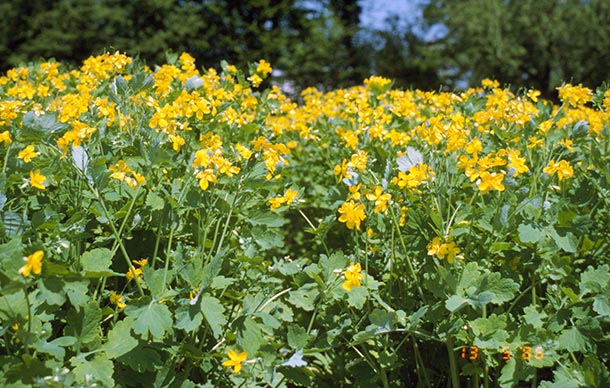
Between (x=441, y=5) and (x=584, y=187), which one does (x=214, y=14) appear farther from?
(x=584, y=187)

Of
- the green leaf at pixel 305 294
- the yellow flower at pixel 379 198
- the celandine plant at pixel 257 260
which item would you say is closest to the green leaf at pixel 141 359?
the celandine plant at pixel 257 260

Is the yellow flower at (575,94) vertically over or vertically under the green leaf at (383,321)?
over

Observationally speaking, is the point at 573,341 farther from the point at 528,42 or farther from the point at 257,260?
the point at 528,42

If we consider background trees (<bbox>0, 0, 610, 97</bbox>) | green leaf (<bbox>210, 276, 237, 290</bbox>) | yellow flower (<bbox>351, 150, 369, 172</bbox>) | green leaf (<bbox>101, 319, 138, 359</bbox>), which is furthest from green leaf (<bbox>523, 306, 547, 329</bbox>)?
background trees (<bbox>0, 0, 610, 97</bbox>)

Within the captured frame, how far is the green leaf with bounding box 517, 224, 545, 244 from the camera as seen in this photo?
2121 millimetres

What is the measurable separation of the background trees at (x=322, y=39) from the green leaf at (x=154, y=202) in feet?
58.5

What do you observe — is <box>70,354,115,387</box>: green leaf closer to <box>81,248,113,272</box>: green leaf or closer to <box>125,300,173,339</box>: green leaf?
<box>125,300,173,339</box>: green leaf

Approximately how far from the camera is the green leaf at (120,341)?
5.97ft

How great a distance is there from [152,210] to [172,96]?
3.19 feet

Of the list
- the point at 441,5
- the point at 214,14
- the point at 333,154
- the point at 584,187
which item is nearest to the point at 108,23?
the point at 214,14

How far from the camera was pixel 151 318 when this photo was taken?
1.81 meters

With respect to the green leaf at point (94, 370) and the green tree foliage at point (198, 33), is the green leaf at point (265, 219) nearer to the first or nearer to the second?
the green leaf at point (94, 370)

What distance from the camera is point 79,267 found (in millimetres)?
1920

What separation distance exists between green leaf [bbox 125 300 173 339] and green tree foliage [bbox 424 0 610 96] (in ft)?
64.9
